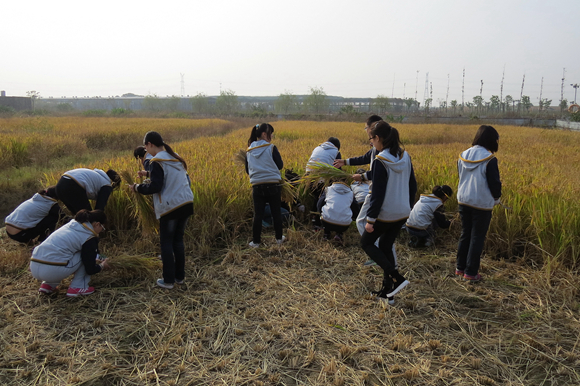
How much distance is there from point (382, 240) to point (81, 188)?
3.25 metres

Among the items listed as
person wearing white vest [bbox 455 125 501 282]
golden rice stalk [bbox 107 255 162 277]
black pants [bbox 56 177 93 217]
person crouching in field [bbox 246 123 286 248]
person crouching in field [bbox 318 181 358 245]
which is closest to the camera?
person wearing white vest [bbox 455 125 501 282]

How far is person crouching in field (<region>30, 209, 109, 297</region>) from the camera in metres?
3.04

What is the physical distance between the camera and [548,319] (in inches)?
111

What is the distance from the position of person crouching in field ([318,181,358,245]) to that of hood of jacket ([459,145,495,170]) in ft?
4.84

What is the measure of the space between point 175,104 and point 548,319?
78128 millimetres

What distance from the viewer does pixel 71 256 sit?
313 centimetres

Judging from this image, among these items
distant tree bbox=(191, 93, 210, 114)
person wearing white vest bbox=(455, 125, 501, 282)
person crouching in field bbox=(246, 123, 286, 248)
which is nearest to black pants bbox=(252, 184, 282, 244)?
person crouching in field bbox=(246, 123, 286, 248)

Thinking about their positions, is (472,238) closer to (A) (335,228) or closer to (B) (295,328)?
(A) (335,228)

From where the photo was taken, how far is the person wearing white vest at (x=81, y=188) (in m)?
3.87

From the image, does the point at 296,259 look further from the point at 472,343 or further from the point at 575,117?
the point at 575,117

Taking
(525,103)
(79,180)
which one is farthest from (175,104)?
(79,180)

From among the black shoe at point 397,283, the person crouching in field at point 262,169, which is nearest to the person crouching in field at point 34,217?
the person crouching in field at point 262,169

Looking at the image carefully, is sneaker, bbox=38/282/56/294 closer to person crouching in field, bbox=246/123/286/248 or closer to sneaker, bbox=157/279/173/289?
sneaker, bbox=157/279/173/289

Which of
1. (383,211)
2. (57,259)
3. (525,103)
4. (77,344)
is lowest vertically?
(77,344)
